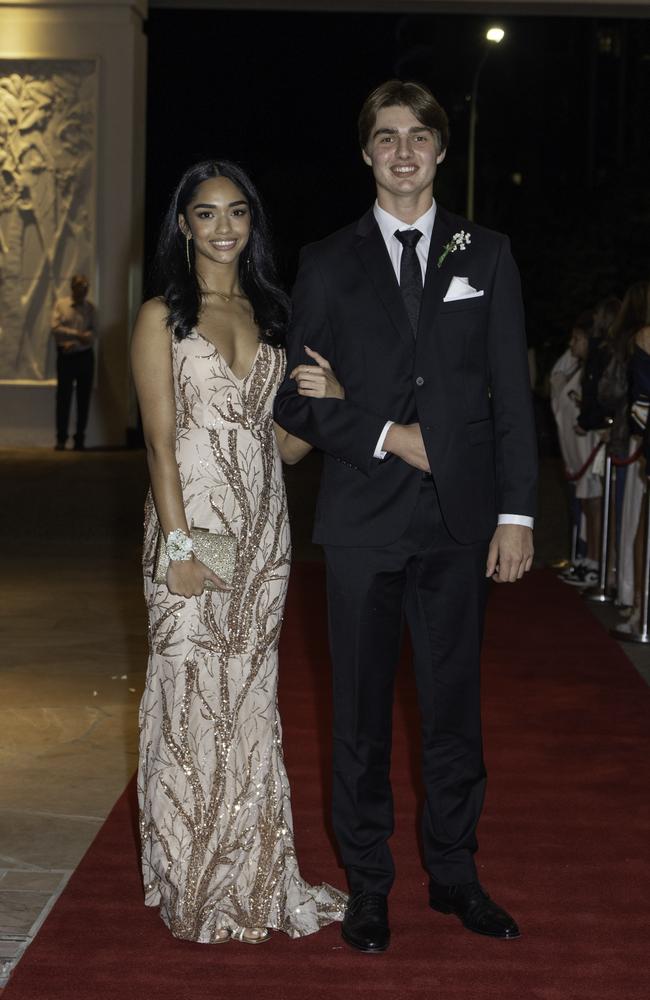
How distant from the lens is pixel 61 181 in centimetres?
A: 1644

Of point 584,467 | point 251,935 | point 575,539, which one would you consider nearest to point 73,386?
point 575,539

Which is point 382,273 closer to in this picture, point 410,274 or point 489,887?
point 410,274

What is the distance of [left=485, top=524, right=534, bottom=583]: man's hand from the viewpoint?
3.57 meters

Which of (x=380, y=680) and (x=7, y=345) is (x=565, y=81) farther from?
(x=380, y=680)

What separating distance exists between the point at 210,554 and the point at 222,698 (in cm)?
37

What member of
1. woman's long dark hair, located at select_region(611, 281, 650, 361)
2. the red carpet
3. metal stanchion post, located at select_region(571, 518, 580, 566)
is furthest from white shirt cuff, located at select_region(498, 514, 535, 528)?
metal stanchion post, located at select_region(571, 518, 580, 566)

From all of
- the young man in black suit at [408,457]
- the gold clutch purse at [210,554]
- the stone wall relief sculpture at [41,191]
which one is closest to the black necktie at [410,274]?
the young man in black suit at [408,457]

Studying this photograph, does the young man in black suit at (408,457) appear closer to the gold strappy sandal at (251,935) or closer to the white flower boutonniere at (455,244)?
the white flower boutonniere at (455,244)

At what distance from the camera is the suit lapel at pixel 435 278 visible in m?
3.54

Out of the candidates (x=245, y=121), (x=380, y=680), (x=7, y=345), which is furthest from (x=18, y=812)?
(x=245, y=121)

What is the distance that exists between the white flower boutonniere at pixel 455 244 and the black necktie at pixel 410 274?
71mm

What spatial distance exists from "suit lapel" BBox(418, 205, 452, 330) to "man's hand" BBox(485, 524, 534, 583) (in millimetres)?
527

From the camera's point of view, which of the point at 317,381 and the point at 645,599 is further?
the point at 645,599

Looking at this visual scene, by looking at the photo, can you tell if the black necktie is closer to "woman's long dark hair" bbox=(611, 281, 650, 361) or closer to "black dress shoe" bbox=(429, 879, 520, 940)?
"black dress shoe" bbox=(429, 879, 520, 940)
